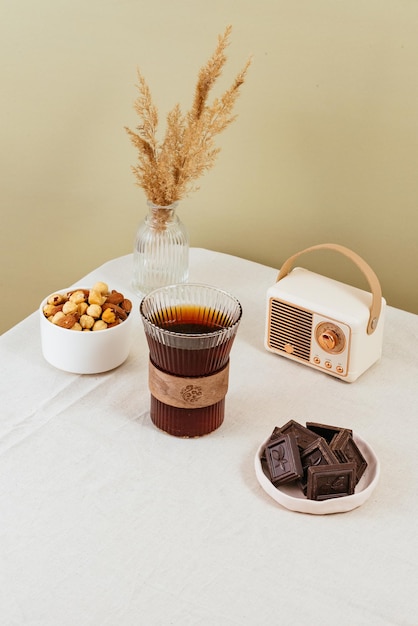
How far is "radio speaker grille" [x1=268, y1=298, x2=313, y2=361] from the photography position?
1.30m

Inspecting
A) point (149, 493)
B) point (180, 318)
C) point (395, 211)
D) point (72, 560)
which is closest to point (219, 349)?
point (180, 318)

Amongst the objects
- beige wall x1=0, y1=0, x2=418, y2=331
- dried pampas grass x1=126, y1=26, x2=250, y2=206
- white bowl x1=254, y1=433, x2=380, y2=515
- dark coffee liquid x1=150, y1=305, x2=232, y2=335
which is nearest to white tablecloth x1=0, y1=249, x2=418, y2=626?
white bowl x1=254, y1=433, x2=380, y2=515

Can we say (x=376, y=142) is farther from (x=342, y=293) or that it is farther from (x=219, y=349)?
(x=219, y=349)

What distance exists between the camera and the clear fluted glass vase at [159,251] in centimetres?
147

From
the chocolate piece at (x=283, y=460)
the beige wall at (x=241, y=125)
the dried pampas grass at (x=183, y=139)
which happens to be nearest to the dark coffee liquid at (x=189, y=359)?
the chocolate piece at (x=283, y=460)

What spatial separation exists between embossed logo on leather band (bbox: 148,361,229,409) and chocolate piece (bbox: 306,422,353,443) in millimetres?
129

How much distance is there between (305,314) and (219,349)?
0.77 ft

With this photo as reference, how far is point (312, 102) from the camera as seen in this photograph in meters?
1.57

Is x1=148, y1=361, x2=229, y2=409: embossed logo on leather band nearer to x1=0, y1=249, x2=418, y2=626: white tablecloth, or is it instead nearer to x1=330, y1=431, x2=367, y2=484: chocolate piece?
x1=0, y1=249, x2=418, y2=626: white tablecloth

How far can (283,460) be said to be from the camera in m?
1.05

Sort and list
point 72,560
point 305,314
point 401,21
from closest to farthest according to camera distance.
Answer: point 72,560
point 305,314
point 401,21

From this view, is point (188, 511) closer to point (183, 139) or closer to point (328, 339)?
point (328, 339)

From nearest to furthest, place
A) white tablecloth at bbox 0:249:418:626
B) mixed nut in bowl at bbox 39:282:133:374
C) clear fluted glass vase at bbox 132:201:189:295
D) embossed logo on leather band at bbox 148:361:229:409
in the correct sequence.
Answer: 1. white tablecloth at bbox 0:249:418:626
2. embossed logo on leather band at bbox 148:361:229:409
3. mixed nut in bowl at bbox 39:282:133:374
4. clear fluted glass vase at bbox 132:201:189:295

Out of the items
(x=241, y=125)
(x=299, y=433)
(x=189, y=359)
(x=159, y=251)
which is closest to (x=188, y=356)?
(x=189, y=359)
